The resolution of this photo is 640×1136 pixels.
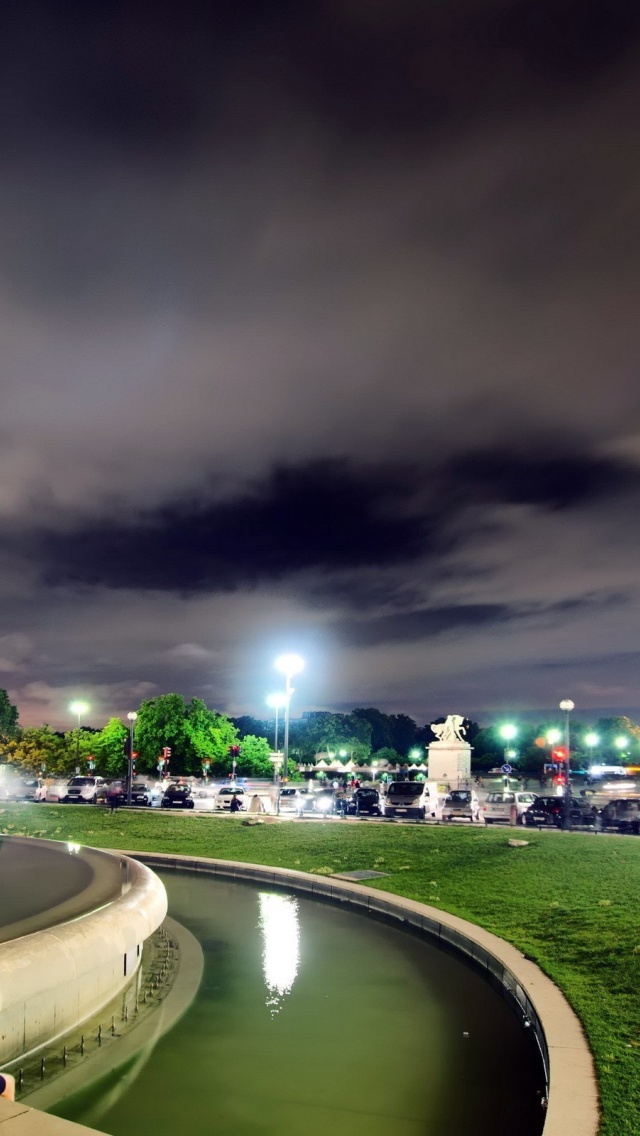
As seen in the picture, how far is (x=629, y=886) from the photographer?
16.1 m

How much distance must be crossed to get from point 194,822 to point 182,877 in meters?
10.8

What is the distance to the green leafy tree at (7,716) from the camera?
382 feet

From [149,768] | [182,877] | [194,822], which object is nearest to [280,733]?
[149,768]

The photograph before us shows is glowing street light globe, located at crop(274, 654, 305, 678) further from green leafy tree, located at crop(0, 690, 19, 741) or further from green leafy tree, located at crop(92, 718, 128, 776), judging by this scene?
green leafy tree, located at crop(0, 690, 19, 741)

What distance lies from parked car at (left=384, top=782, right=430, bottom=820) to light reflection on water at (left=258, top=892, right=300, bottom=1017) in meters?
18.6

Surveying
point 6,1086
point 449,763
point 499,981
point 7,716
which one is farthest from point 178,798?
point 7,716

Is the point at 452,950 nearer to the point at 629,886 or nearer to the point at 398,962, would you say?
the point at 398,962

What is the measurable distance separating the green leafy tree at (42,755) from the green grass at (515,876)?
4896 centimetres

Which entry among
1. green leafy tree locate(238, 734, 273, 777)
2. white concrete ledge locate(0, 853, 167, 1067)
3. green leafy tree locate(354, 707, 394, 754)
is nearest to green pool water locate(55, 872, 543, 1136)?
white concrete ledge locate(0, 853, 167, 1067)

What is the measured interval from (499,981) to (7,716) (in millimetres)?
119220

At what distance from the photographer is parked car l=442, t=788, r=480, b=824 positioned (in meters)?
35.4

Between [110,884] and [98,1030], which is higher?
[110,884]

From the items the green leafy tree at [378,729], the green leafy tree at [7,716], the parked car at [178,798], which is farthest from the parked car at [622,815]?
the green leafy tree at [378,729]

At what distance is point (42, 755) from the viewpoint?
274 ft
